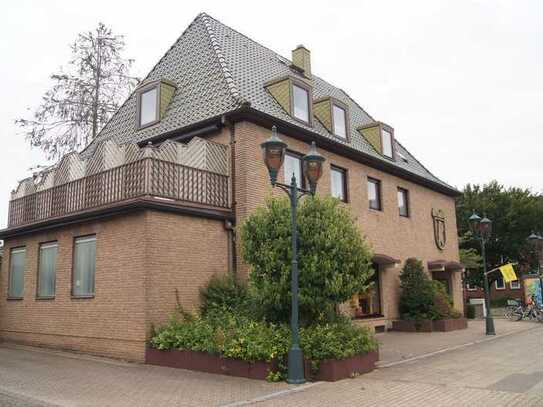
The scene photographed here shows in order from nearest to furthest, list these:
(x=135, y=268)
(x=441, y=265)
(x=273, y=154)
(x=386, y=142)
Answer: (x=273, y=154) → (x=135, y=268) → (x=386, y=142) → (x=441, y=265)

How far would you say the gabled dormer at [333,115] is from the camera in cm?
1914

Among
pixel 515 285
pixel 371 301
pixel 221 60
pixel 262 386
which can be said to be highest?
pixel 221 60

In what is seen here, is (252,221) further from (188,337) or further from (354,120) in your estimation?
(354,120)

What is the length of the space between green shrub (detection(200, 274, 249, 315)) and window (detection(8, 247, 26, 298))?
7092 mm

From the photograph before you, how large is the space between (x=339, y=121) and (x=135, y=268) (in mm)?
10508

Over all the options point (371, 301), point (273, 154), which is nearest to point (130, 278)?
point (273, 154)

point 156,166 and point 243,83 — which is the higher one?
point 243,83

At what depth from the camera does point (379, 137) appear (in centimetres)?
2189

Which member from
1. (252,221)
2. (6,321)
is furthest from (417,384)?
(6,321)

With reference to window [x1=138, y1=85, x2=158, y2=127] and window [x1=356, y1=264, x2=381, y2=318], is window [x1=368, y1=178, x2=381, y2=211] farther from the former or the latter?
window [x1=138, y1=85, x2=158, y2=127]

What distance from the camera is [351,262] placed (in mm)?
10773

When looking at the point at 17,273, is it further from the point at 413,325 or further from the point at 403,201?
the point at 403,201

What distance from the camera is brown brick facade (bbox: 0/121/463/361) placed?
12281 mm

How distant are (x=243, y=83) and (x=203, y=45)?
11.0 ft
